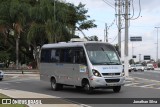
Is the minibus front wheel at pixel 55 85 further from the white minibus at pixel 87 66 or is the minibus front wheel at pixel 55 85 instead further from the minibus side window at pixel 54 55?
the minibus side window at pixel 54 55

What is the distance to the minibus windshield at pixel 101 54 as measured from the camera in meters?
22.6

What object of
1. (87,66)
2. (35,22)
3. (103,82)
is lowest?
(103,82)

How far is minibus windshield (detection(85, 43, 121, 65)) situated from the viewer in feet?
74.3

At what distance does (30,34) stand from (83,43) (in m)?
37.3

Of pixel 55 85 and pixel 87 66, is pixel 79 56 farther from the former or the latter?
pixel 55 85

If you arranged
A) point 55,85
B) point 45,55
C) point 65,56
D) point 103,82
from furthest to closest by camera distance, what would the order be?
point 45,55 < point 55,85 < point 65,56 < point 103,82

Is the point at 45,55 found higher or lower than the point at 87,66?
higher

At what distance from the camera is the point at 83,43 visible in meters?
23.3

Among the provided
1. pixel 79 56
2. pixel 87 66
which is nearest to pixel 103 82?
pixel 87 66

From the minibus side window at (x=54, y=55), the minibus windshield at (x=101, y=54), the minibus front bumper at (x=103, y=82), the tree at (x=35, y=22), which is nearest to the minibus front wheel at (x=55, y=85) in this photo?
the minibus side window at (x=54, y=55)

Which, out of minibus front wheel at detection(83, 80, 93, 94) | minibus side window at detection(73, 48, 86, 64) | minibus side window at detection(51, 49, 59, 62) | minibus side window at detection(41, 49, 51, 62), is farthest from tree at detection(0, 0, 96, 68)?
minibus front wheel at detection(83, 80, 93, 94)

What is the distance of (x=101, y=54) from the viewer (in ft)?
75.2

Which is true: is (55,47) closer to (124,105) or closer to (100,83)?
(100,83)

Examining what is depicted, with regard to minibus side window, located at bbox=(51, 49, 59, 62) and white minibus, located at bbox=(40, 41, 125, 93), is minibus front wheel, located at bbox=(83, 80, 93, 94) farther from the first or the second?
minibus side window, located at bbox=(51, 49, 59, 62)
